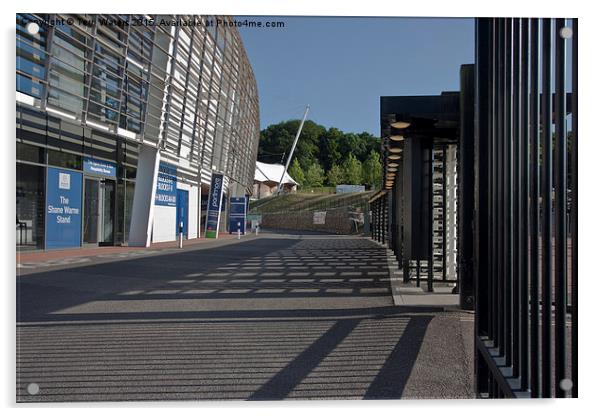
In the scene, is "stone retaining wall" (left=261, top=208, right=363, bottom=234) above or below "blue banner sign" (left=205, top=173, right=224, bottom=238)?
below

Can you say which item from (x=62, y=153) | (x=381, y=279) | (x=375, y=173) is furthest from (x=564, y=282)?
(x=375, y=173)

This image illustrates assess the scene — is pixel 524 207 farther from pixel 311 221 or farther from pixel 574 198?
pixel 311 221

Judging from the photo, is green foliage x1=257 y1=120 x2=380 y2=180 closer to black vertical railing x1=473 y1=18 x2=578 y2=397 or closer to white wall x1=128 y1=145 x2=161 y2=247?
white wall x1=128 y1=145 x2=161 y2=247

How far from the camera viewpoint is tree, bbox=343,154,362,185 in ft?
173

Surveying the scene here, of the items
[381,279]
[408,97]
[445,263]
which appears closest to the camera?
[408,97]

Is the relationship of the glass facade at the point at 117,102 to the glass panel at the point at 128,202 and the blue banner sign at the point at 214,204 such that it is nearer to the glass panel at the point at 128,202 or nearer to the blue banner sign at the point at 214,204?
the glass panel at the point at 128,202

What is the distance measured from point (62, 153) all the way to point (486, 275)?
1328 centimetres

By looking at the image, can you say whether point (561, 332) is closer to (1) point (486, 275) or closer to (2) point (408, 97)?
(1) point (486, 275)

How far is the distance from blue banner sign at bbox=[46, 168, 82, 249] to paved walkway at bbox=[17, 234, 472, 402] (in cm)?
592

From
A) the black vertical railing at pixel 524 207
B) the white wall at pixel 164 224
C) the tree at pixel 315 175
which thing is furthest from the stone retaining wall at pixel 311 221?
the black vertical railing at pixel 524 207

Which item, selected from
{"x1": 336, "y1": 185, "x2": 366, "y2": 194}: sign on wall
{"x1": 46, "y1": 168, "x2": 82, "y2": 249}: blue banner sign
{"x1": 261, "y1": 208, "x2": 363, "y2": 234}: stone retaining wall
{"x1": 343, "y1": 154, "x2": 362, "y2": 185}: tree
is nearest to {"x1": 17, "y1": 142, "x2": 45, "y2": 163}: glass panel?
{"x1": 46, "y1": 168, "x2": 82, "y2": 249}: blue banner sign

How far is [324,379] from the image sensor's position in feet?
10.6

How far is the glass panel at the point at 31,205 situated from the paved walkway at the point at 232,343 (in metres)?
4.99

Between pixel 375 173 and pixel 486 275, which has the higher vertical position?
pixel 375 173
